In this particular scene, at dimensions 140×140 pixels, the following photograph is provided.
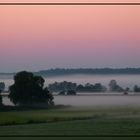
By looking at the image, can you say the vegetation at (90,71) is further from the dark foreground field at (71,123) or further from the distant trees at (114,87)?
the dark foreground field at (71,123)

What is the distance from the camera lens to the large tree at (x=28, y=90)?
269cm

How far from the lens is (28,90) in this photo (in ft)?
8.86

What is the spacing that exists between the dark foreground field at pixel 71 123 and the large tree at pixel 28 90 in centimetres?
5

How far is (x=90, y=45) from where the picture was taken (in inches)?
106

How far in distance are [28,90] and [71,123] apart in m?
0.24

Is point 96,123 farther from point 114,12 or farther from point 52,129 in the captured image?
point 114,12

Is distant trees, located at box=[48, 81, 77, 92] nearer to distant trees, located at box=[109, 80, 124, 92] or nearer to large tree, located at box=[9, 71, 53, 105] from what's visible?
large tree, located at box=[9, 71, 53, 105]

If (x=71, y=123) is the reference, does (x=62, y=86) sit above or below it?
above

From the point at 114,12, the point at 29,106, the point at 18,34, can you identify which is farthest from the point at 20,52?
the point at 114,12

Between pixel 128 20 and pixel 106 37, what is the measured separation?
0.12 metres

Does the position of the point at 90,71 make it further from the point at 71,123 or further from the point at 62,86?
the point at 71,123

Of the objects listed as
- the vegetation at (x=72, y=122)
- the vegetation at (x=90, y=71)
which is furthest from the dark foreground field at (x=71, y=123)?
the vegetation at (x=90, y=71)

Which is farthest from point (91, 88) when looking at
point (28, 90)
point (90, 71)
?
point (28, 90)

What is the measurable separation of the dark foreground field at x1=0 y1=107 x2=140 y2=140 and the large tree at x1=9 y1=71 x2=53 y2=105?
2.0 inches
